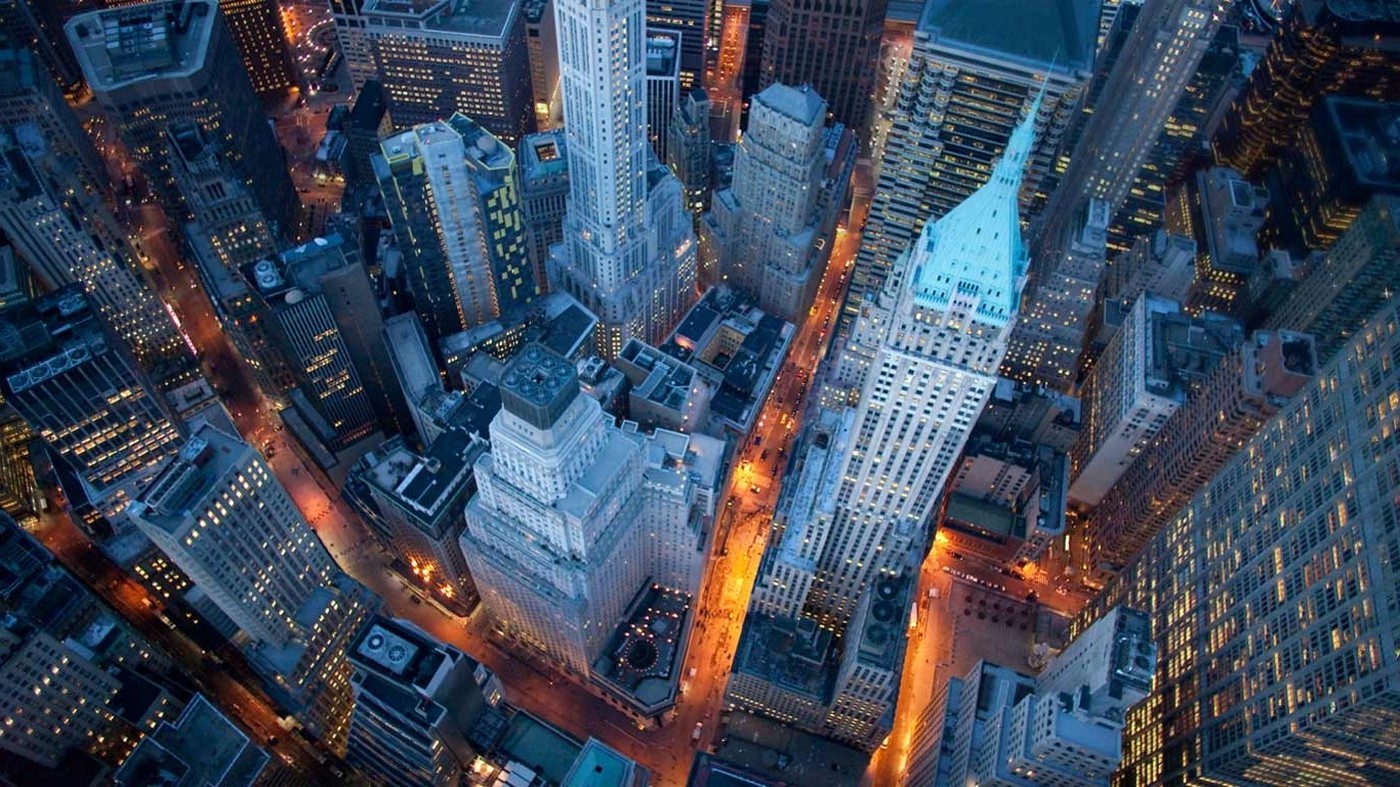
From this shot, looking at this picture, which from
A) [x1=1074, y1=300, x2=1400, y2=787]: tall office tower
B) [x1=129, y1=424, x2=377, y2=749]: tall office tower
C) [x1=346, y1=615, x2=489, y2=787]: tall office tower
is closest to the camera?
[x1=1074, y1=300, x2=1400, y2=787]: tall office tower

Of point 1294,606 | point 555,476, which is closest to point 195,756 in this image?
point 555,476

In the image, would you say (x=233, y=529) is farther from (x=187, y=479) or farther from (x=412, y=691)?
(x=412, y=691)

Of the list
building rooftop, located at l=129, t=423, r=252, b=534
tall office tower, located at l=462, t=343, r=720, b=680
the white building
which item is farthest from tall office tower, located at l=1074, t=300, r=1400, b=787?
building rooftop, located at l=129, t=423, r=252, b=534

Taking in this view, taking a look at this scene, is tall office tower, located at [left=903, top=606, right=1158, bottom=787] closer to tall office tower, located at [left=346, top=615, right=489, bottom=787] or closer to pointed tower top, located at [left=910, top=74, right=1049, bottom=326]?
pointed tower top, located at [left=910, top=74, right=1049, bottom=326]

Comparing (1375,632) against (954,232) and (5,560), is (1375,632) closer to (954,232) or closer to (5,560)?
(954,232)

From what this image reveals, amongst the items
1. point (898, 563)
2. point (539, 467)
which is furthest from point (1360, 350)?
point (539, 467)

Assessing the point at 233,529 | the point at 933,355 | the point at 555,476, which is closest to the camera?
the point at 933,355

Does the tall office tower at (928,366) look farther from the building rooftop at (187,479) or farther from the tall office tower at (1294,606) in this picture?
the building rooftop at (187,479)
